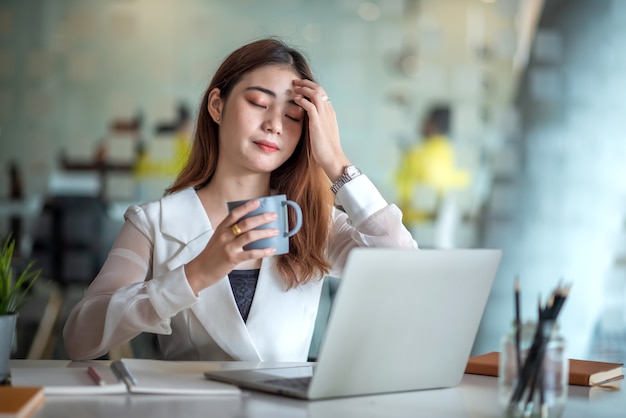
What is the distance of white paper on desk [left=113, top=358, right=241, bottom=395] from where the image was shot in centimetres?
119

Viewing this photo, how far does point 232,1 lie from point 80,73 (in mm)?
880

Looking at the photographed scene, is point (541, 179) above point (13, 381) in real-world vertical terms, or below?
above

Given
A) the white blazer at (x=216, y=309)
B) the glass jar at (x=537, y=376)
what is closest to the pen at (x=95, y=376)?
the white blazer at (x=216, y=309)

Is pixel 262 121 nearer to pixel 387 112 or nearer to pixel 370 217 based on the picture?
pixel 370 217

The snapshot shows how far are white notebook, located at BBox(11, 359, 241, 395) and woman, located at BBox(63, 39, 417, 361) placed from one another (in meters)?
0.19

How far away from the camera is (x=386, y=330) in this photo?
1.20 meters

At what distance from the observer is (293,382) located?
49.0 inches

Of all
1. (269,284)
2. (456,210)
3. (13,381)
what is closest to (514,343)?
(13,381)

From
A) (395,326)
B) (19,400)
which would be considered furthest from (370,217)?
(19,400)

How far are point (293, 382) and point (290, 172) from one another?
83 centimetres

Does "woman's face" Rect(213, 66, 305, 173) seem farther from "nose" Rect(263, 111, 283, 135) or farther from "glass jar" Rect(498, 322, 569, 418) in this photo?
"glass jar" Rect(498, 322, 569, 418)

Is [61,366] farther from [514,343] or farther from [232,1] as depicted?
[232,1]

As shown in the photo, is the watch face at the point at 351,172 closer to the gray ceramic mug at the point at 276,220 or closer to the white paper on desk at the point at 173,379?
the gray ceramic mug at the point at 276,220

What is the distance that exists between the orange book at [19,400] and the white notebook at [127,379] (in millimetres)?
53
